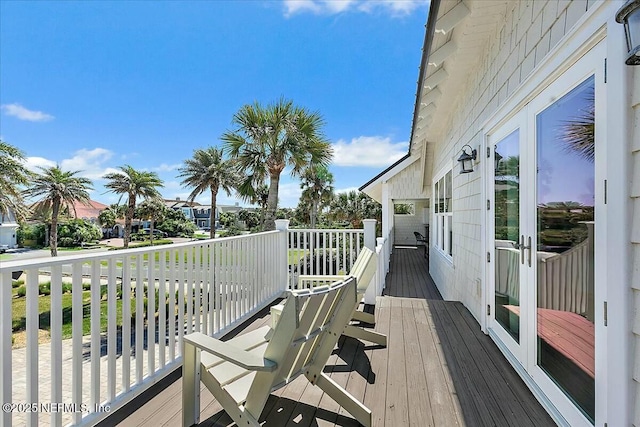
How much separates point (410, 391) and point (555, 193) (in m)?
1.64

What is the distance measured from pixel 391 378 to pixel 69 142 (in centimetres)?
6938

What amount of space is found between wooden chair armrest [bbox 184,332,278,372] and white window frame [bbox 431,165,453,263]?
480 cm

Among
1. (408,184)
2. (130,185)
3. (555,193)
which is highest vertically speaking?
(130,185)

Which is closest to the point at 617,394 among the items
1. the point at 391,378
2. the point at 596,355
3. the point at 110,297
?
the point at 596,355

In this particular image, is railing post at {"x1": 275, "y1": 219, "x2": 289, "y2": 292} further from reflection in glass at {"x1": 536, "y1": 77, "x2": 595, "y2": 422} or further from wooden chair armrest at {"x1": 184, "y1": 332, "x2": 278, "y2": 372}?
reflection in glass at {"x1": 536, "y1": 77, "x2": 595, "y2": 422}

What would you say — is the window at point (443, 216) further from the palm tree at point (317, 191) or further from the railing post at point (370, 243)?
the palm tree at point (317, 191)

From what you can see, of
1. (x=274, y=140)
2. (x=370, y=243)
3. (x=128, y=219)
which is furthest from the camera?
(x=128, y=219)

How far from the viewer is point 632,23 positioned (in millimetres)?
1150

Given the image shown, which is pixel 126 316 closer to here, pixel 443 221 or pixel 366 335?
pixel 366 335

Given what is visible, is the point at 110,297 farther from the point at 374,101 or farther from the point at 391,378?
the point at 374,101

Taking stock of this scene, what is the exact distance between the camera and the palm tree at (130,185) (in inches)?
1064

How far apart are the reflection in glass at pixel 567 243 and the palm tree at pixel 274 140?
25.0ft

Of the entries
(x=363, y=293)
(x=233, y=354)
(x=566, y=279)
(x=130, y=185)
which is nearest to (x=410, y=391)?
(x=363, y=293)

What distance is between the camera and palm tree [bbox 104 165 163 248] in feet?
88.7
